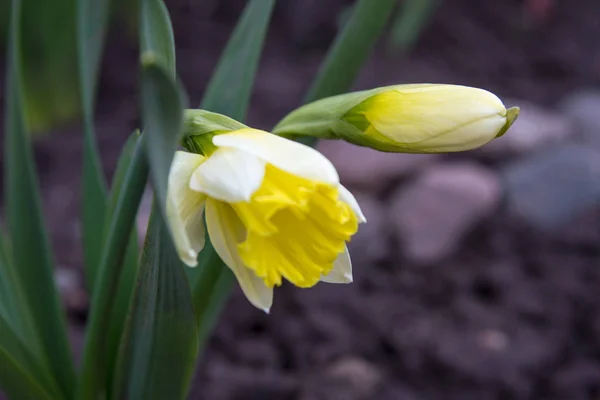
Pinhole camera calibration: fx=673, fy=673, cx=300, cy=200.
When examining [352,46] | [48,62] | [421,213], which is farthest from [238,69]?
[48,62]

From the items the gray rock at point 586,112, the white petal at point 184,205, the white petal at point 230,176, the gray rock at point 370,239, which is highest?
the white petal at point 230,176

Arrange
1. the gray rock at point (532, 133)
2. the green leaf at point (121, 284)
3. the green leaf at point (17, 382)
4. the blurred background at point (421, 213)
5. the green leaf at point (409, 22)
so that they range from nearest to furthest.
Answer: the green leaf at point (17, 382) → the green leaf at point (121, 284) → the blurred background at point (421, 213) → the gray rock at point (532, 133) → the green leaf at point (409, 22)

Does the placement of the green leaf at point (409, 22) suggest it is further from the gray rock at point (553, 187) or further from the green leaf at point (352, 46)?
the green leaf at point (352, 46)

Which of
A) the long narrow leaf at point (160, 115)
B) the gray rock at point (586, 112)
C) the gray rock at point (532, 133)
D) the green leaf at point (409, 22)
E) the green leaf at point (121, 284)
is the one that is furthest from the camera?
the green leaf at point (409, 22)

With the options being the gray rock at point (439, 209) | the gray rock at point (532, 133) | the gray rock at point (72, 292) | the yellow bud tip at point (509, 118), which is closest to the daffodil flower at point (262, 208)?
the yellow bud tip at point (509, 118)

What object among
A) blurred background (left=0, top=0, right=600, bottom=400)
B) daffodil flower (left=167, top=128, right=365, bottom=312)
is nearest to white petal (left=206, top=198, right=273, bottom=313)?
daffodil flower (left=167, top=128, right=365, bottom=312)

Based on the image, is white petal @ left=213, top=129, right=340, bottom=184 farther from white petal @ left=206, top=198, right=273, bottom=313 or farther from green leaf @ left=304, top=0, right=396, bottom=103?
green leaf @ left=304, top=0, right=396, bottom=103
